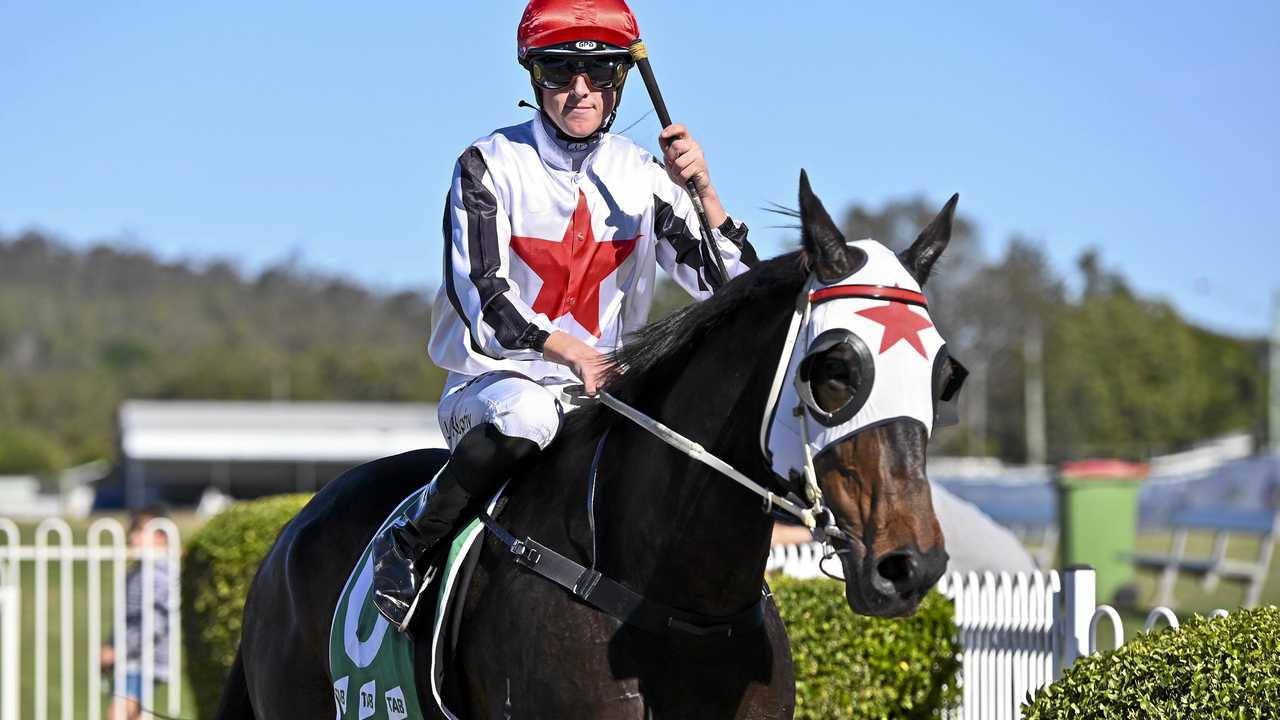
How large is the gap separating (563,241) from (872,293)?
110 cm

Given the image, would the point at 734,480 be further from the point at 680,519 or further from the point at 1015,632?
the point at 1015,632

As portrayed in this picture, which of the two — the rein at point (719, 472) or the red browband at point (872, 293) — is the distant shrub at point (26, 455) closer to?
the rein at point (719, 472)

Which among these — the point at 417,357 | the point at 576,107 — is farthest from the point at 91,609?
the point at 417,357

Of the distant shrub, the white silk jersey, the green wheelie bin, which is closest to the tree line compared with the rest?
the distant shrub

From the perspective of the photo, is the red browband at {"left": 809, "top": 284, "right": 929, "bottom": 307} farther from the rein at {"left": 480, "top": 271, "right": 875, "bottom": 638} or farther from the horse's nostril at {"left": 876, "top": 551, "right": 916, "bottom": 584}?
the horse's nostril at {"left": 876, "top": 551, "right": 916, "bottom": 584}

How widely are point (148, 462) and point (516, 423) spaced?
53.9 m

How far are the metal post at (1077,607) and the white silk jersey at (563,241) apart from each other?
229 centimetres

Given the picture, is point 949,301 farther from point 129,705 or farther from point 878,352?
point 878,352

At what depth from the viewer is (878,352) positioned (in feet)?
8.96

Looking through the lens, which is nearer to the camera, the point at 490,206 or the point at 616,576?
the point at 616,576

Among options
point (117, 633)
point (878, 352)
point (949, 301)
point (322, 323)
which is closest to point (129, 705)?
point (117, 633)

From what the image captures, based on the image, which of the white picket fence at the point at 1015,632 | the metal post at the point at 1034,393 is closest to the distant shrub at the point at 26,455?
the metal post at the point at 1034,393

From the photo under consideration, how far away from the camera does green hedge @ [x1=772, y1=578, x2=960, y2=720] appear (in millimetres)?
6016

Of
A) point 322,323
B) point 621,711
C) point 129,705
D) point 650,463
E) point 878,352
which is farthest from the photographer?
point 322,323
